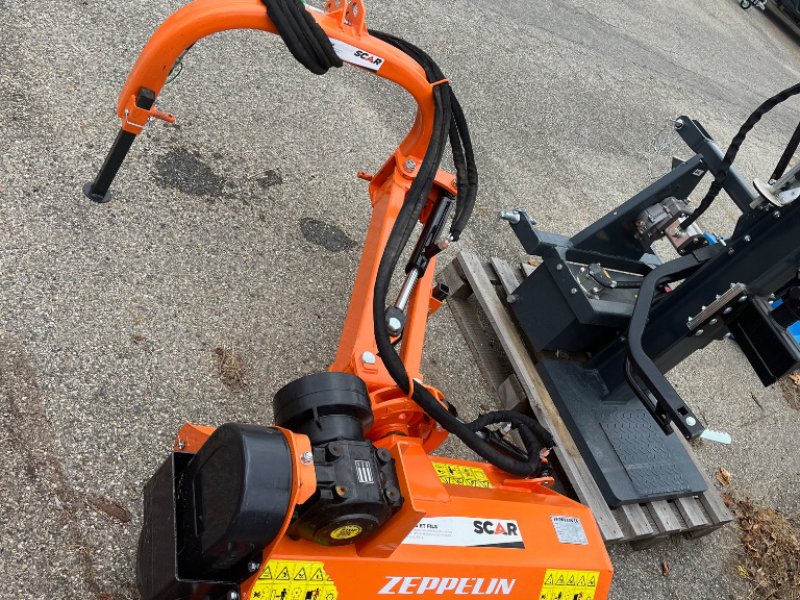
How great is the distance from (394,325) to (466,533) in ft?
1.96

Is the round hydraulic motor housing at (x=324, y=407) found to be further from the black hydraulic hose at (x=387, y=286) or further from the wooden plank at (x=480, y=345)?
the wooden plank at (x=480, y=345)

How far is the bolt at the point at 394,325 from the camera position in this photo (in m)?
1.92

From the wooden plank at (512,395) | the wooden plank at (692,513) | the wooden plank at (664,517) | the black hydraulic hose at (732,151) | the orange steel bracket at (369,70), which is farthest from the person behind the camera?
the wooden plank at (512,395)

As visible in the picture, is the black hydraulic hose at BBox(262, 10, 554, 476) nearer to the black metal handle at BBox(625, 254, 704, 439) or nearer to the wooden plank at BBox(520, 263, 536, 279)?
the black metal handle at BBox(625, 254, 704, 439)

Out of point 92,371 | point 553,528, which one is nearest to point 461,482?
point 553,528

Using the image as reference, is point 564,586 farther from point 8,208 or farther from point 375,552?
point 8,208

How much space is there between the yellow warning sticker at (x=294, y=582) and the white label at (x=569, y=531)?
73cm

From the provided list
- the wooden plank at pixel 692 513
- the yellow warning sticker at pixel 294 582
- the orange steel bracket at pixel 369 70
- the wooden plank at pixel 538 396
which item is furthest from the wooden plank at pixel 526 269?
the yellow warning sticker at pixel 294 582

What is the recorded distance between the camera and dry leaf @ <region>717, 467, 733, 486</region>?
342 centimetres

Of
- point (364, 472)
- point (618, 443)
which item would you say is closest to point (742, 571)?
point (618, 443)

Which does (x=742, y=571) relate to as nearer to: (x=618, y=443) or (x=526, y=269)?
(x=618, y=443)

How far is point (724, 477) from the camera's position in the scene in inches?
135

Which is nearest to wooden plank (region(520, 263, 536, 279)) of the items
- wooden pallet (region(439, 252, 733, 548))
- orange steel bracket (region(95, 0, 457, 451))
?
wooden pallet (region(439, 252, 733, 548))

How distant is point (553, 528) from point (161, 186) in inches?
81.9
